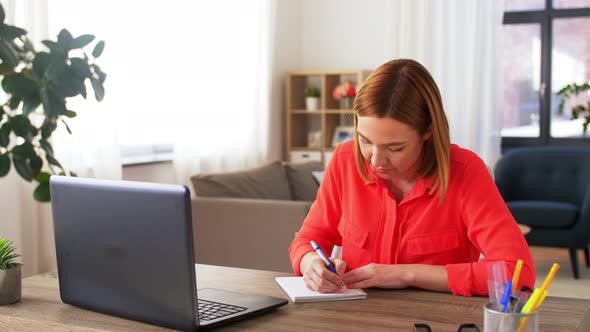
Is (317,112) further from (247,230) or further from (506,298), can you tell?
(506,298)

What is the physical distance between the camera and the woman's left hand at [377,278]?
1.67 metres

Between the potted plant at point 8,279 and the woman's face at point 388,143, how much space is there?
2.70 feet

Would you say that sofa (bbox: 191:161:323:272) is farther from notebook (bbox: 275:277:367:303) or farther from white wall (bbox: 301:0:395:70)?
white wall (bbox: 301:0:395:70)

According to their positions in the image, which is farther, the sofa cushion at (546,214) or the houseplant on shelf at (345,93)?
the houseplant on shelf at (345,93)

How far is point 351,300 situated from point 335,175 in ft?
1.46

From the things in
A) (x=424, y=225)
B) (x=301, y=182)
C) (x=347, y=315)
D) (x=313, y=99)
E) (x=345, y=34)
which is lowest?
(x=301, y=182)

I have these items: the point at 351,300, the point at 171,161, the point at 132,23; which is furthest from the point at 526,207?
the point at 351,300

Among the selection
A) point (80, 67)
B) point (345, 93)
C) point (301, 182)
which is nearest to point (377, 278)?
point (80, 67)

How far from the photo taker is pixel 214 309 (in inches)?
58.2

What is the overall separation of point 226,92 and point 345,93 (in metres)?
1.18

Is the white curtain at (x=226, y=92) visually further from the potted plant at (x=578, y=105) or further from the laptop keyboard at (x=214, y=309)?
the laptop keyboard at (x=214, y=309)

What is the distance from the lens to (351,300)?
5.22 feet

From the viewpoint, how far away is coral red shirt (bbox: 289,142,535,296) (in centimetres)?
167

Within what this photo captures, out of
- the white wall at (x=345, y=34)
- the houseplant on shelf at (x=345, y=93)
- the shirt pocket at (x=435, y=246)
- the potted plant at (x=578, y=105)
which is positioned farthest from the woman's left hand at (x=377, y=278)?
the white wall at (x=345, y=34)
